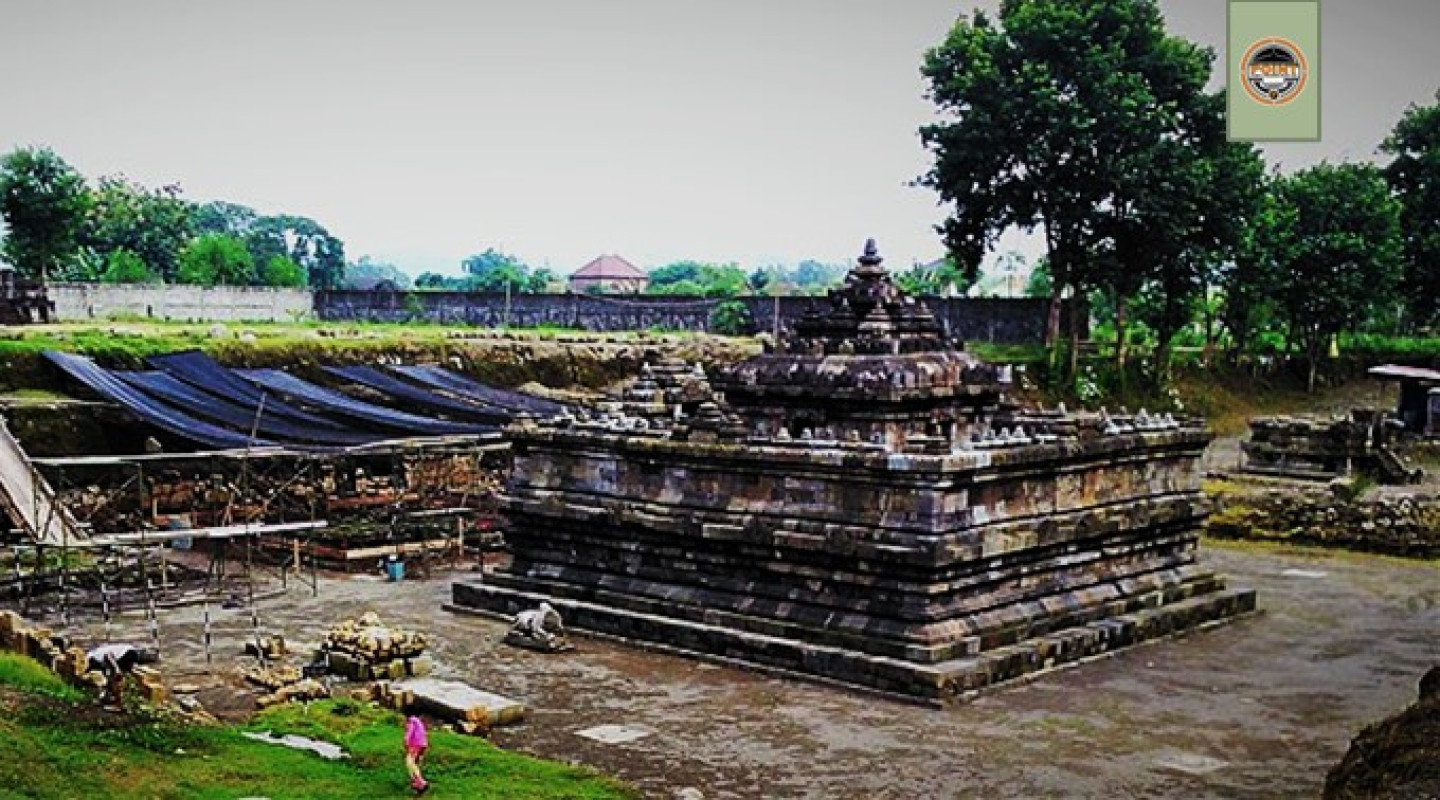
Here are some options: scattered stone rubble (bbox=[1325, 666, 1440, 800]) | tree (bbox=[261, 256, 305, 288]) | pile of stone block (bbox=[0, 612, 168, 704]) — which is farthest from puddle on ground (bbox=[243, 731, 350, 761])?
tree (bbox=[261, 256, 305, 288])

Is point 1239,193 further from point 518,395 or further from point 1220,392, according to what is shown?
point 518,395

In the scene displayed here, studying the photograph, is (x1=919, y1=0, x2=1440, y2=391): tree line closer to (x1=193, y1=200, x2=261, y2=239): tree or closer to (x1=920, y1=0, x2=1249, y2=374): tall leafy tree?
(x1=920, y1=0, x2=1249, y2=374): tall leafy tree

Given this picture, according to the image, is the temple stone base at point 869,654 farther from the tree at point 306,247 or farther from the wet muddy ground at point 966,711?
the tree at point 306,247

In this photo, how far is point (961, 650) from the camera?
1800 cm

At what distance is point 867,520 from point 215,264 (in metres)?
51.3

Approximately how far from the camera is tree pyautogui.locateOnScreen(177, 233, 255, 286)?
210 ft

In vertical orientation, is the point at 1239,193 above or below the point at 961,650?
above

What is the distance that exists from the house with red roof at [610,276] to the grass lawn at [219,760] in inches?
3351

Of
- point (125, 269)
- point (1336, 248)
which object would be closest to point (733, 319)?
point (1336, 248)

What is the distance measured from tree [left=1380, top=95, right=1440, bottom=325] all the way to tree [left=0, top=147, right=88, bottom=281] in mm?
43216

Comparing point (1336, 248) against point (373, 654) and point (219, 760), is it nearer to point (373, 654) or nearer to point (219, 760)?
point (373, 654)

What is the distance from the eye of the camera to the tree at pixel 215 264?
63875 mm

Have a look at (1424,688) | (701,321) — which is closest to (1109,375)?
(701,321)

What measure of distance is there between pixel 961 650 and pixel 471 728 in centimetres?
562
